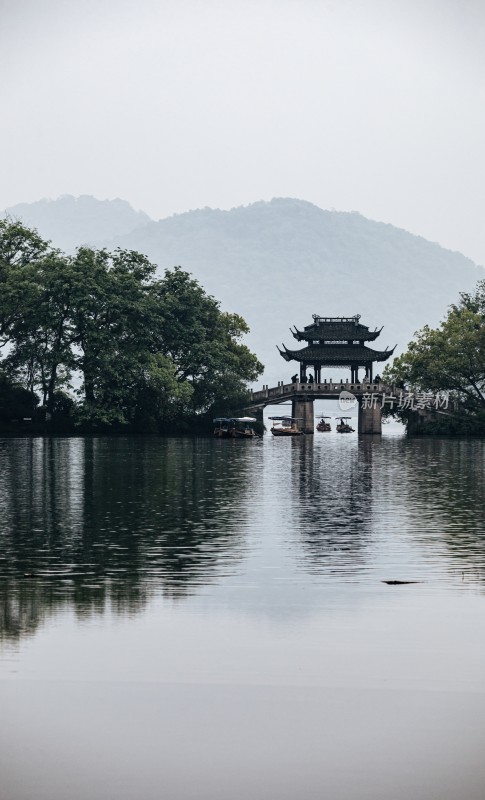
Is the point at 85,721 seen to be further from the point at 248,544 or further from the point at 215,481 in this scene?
the point at 215,481

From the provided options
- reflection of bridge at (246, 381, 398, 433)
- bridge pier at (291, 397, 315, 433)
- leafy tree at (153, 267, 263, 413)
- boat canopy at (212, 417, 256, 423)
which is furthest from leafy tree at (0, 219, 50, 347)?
bridge pier at (291, 397, 315, 433)

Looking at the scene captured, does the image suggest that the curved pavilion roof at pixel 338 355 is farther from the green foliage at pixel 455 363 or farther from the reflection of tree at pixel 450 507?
the reflection of tree at pixel 450 507

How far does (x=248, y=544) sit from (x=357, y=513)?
6480mm

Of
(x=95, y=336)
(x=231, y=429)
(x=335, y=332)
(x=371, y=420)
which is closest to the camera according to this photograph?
(x=95, y=336)

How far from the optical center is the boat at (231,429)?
8838cm

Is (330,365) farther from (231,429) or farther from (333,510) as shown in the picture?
(333,510)

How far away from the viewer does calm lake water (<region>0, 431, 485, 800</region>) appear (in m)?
7.54

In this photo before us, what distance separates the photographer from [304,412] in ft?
343

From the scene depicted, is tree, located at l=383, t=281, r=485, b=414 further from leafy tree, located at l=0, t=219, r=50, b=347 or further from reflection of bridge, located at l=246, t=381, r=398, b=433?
leafy tree, located at l=0, t=219, r=50, b=347

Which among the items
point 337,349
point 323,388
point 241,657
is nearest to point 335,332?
point 337,349

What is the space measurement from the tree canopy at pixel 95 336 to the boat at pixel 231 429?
2.55 m

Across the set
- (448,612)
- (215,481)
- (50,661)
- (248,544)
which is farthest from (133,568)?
(215,481)

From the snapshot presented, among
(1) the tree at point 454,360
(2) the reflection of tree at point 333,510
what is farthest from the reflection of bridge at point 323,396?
(2) the reflection of tree at point 333,510

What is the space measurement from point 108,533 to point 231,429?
67442mm
